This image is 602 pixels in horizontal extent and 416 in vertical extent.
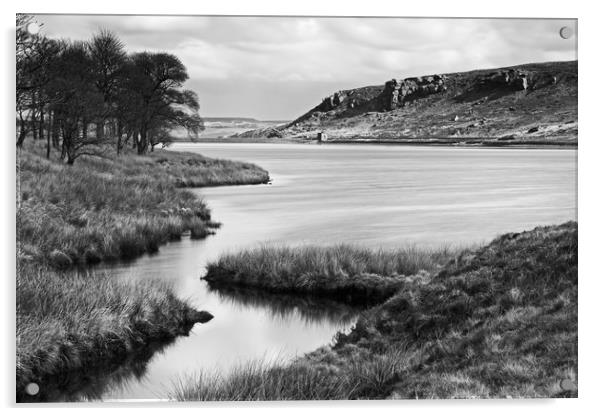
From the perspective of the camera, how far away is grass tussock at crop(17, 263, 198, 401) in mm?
5445

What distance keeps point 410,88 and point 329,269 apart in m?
1.87

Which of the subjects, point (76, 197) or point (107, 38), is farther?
point (76, 197)

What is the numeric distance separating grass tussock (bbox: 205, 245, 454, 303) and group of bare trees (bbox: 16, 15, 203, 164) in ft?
4.41

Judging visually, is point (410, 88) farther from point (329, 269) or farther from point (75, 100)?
point (75, 100)

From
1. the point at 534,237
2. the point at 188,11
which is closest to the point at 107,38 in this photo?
the point at 188,11

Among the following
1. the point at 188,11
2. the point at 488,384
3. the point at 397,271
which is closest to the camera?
the point at 488,384

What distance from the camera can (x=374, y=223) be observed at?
253 inches

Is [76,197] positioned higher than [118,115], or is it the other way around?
[118,115]

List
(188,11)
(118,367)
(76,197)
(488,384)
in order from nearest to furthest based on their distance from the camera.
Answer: (488,384), (118,367), (188,11), (76,197)

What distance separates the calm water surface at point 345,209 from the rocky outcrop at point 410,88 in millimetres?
489

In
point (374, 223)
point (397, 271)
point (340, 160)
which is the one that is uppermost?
point (340, 160)

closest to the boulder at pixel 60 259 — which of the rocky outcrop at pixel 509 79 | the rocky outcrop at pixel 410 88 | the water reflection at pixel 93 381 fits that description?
the water reflection at pixel 93 381

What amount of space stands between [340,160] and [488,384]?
8.06 ft

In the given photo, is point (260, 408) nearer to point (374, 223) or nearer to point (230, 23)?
point (374, 223)
